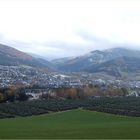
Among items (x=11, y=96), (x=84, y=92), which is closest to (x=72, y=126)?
(x=11, y=96)

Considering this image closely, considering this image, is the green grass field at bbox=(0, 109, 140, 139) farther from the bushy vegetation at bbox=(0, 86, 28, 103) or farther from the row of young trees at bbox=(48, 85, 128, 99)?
the row of young trees at bbox=(48, 85, 128, 99)

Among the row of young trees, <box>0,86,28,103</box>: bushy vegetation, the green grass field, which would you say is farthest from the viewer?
the row of young trees

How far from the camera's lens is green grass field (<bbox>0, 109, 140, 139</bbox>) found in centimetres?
5859

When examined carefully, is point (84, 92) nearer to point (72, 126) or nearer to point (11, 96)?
point (11, 96)

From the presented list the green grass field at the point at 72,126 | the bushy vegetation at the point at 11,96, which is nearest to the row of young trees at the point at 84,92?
the bushy vegetation at the point at 11,96

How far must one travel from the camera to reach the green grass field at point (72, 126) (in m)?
58.6

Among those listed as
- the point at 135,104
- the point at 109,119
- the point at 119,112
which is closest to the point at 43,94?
the point at 135,104

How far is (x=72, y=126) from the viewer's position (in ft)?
239

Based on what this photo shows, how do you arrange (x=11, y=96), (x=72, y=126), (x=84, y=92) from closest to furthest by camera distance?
(x=72, y=126), (x=11, y=96), (x=84, y=92)

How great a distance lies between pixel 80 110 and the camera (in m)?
103

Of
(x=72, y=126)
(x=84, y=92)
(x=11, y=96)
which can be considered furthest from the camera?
(x=84, y=92)

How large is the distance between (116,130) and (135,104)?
53.1 m

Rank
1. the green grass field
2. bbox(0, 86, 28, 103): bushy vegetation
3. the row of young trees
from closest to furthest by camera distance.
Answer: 1. the green grass field
2. bbox(0, 86, 28, 103): bushy vegetation
3. the row of young trees

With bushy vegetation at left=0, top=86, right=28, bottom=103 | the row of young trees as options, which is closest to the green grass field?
bushy vegetation at left=0, top=86, right=28, bottom=103
